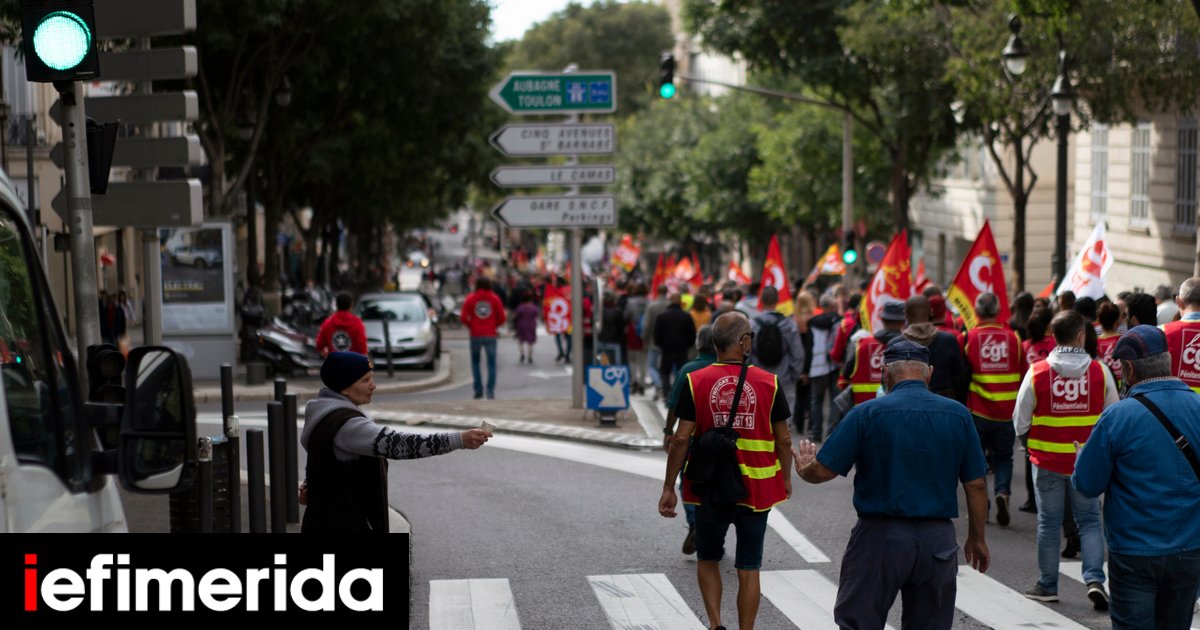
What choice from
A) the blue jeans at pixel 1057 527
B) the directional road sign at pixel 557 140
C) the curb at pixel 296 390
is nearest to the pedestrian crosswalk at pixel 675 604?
the blue jeans at pixel 1057 527

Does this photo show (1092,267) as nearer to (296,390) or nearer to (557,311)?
(296,390)

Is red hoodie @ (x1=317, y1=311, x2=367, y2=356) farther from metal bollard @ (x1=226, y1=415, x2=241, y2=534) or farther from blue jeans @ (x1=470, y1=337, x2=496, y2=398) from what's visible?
metal bollard @ (x1=226, y1=415, x2=241, y2=534)

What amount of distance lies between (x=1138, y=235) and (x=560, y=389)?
11466 mm

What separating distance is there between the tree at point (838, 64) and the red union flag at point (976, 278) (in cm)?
1543

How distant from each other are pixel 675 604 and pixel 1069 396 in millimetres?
2534

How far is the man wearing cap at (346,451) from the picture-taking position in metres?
6.53

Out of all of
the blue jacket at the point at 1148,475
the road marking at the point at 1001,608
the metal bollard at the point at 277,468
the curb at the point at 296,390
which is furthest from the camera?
the curb at the point at 296,390

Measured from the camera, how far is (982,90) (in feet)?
86.7

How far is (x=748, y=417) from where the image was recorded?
25.5 feet

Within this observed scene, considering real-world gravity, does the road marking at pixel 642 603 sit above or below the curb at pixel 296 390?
above

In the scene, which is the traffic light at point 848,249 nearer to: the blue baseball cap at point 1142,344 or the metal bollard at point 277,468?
the metal bollard at point 277,468

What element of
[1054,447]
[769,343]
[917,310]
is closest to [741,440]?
[1054,447]

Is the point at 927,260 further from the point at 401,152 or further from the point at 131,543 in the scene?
the point at 131,543

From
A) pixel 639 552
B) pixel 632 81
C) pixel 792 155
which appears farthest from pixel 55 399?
pixel 632 81
